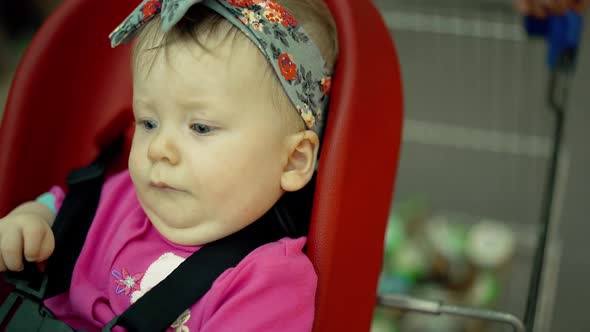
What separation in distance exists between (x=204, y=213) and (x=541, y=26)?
706 mm

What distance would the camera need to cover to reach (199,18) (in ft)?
2.71

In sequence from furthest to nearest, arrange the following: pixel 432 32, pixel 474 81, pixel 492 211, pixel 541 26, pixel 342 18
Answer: pixel 492 211
pixel 474 81
pixel 432 32
pixel 541 26
pixel 342 18

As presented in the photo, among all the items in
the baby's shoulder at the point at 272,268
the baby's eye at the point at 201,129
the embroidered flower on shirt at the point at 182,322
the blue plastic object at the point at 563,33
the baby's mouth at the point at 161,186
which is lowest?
the embroidered flower on shirt at the point at 182,322

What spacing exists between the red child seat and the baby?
0.12 feet

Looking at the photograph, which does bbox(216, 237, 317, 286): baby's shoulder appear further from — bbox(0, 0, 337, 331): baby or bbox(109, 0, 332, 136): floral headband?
bbox(109, 0, 332, 136): floral headband

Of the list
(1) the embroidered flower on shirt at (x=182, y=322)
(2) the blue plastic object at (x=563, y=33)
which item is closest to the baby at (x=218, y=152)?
(1) the embroidered flower on shirt at (x=182, y=322)

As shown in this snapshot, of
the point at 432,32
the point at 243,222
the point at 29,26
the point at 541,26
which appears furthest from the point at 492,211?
the point at 29,26

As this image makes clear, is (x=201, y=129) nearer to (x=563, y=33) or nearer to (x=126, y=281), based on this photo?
(x=126, y=281)

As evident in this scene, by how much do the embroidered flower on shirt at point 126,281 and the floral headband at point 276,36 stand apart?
0.27 m

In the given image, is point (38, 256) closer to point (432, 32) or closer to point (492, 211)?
point (432, 32)

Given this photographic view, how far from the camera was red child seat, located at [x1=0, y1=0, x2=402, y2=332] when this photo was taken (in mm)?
894

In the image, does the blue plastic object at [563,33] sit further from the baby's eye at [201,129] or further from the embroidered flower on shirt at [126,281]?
the embroidered flower on shirt at [126,281]

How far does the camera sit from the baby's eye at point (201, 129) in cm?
81

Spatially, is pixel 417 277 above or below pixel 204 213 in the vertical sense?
below
